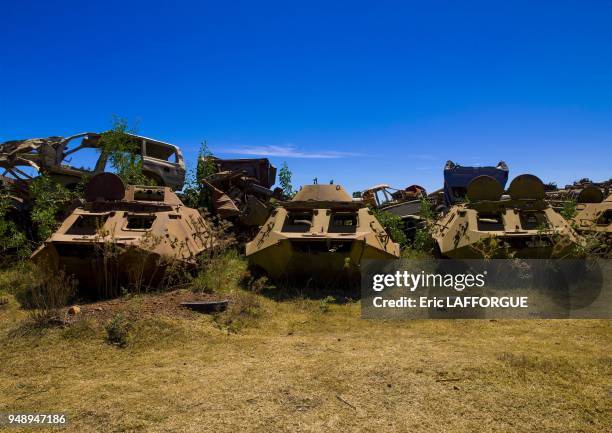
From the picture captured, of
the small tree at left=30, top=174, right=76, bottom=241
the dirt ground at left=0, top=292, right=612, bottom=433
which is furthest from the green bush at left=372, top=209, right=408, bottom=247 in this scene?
the small tree at left=30, top=174, right=76, bottom=241

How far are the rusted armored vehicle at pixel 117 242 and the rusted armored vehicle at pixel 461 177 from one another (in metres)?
7.93

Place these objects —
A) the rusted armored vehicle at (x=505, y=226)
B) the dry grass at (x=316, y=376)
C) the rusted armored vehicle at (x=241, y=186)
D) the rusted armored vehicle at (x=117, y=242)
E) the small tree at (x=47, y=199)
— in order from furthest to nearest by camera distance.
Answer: the rusted armored vehicle at (x=241, y=186)
the small tree at (x=47, y=199)
the rusted armored vehicle at (x=505, y=226)
the rusted armored vehicle at (x=117, y=242)
the dry grass at (x=316, y=376)

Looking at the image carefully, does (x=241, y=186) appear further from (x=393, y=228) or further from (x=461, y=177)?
(x=461, y=177)

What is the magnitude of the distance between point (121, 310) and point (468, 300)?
5226 millimetres

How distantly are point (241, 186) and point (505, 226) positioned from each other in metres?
8.08

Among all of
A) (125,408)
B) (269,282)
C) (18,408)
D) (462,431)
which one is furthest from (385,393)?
(269,282)

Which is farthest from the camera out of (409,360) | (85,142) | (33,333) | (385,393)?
(85,142)

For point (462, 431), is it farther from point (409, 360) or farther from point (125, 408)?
point (125, 408)

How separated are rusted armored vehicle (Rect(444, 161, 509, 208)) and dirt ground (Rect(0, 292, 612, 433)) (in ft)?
25.5

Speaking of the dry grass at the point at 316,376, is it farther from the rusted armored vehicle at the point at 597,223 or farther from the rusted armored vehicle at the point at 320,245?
the rusted armored vehicle at the point at 597,223

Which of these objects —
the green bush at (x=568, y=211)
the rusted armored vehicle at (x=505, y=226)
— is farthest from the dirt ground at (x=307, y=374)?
the green bush at (x=568, y=211)

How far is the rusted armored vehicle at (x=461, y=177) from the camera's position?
A: 552 inches

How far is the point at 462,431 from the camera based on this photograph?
11.1ft

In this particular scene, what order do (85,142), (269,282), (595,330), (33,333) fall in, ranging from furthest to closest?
(85,142)
(269,282)
(595,330)
(33,333)
